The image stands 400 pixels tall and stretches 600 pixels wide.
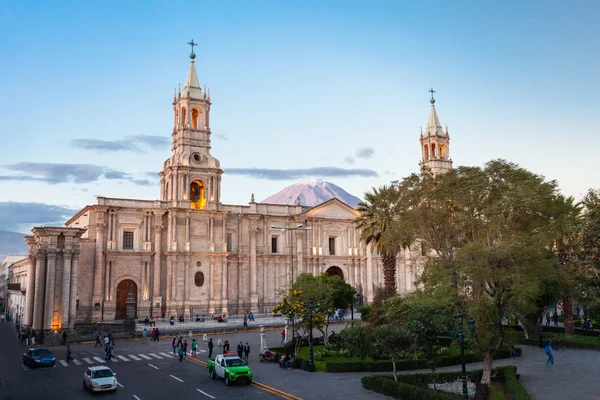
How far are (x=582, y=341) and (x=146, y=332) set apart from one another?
33887 millimetres

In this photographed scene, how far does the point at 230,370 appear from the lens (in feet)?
78.6

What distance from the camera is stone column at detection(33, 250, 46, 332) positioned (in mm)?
41438

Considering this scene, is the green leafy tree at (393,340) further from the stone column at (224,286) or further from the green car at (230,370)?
the stone column at (224,286)

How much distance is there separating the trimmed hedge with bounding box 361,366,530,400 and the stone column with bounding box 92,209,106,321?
3816cm

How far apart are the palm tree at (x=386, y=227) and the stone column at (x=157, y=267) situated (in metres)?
24.9

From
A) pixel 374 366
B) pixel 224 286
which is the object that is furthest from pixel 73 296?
pixel 374 366

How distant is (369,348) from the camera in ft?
92.1

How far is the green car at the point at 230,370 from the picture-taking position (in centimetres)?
2384

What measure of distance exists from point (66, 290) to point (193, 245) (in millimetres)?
17935

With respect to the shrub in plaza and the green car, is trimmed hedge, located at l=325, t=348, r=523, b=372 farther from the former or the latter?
the green car

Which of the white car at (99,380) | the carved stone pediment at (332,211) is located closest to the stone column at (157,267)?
the carved stone pediment at (332,211)

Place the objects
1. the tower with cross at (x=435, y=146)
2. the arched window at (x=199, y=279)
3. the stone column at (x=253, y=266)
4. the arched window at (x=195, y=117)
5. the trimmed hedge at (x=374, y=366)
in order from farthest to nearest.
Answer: the tower with cross at (x=435, y=146) < the arched window at (x=195, y=117) < the stone column at (x=253, y=266) < the arched window at (x=199, y=279) < the trimmed hedge at (x=374, y=366)

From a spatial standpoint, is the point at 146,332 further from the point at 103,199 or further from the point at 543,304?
the point at 543,304

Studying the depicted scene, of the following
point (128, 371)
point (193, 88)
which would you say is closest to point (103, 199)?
point (193, 88)
